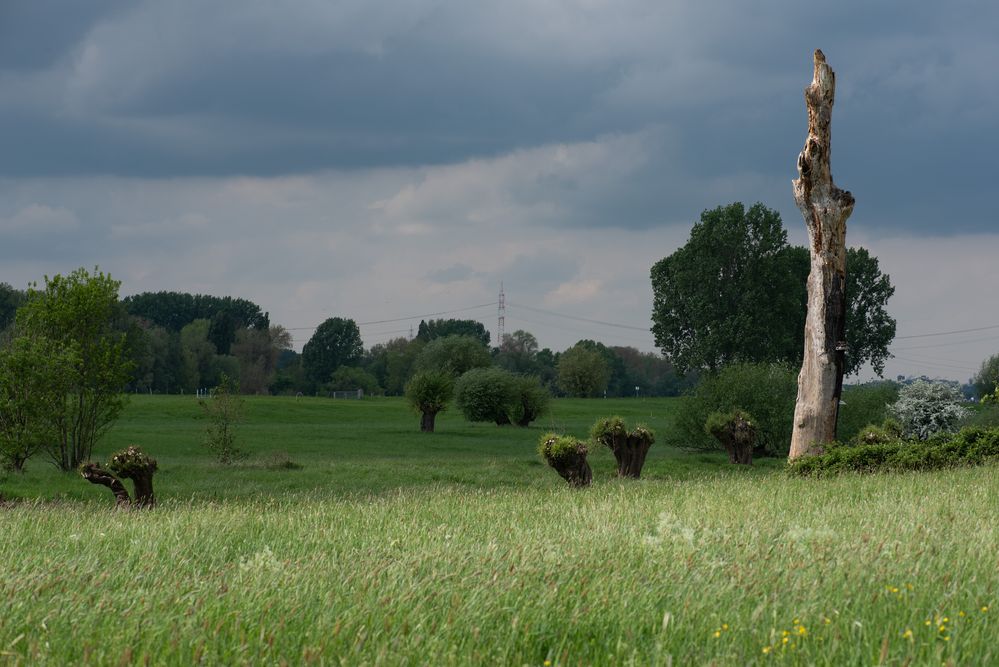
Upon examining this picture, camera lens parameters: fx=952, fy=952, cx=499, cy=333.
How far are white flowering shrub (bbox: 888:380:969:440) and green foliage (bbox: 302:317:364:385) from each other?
8156cm

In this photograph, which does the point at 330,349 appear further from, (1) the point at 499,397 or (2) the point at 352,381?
(1) the point at 499,397

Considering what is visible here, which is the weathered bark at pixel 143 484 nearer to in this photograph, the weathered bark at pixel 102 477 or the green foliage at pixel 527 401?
the weathered bark at pixel 102 477

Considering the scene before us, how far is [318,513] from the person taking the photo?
436 inches

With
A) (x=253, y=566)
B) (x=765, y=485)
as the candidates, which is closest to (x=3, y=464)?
(x=765, y=485)

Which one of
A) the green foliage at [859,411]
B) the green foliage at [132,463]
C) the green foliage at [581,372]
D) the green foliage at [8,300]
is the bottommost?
the green foliage at [132,463]

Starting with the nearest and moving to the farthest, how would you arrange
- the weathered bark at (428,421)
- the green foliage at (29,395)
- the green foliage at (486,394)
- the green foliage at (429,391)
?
1. the green foliage at (29,395)
2. the green foliage at (429,391)
3. the weathered bark at (428,421)
4. the green foliage at (486,394)

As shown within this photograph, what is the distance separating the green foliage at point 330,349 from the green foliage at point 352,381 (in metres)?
3.84

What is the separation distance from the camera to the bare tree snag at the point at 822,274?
21484 mm

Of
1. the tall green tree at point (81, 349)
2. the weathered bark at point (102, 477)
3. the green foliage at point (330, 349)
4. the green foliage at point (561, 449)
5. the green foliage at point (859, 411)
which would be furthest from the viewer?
the green foliage at point (330, 349)

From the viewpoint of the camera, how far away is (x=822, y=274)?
71.1 feet

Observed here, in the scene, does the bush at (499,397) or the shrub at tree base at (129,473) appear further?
the bush at (499,397)

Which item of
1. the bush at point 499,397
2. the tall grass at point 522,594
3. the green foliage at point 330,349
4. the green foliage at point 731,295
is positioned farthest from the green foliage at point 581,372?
the tall grass at point 522,594

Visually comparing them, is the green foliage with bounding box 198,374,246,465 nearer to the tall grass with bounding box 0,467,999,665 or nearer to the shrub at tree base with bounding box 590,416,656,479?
the shrub at tree base with bounding box 590,416,656,479

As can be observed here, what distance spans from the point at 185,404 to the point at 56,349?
41.2 m
